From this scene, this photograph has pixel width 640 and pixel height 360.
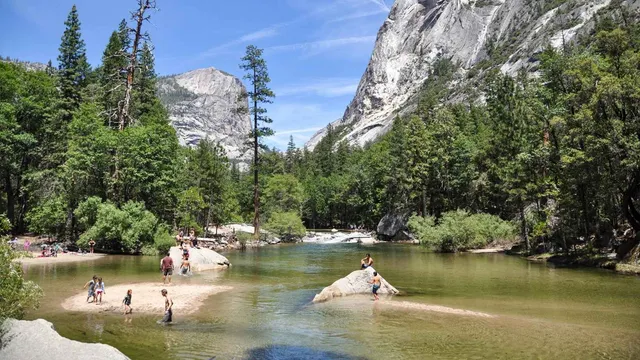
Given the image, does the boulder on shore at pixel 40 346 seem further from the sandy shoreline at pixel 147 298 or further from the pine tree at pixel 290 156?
the pine tree at pixel 290 156

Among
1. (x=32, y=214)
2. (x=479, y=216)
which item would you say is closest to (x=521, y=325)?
(x=479, y=216)

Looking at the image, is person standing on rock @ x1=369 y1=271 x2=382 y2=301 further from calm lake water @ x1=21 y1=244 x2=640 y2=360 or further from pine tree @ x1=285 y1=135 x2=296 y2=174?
pine tree @ x1=285 y1=135 x2=296 y2=174

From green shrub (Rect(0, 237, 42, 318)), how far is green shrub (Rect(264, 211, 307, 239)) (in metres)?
56.4

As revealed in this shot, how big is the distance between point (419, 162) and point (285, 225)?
24355 mm

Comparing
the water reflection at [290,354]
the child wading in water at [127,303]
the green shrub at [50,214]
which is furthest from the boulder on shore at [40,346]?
the green shrub at [50,214]

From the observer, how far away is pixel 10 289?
10.4 m

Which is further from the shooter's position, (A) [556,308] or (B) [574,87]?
(B) [574,87]

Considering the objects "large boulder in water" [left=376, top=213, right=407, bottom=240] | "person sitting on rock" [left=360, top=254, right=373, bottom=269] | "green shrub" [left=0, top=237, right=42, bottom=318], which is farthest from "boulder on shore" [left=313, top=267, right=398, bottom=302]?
"large boulder in water" [left=376, top=213, right=407, bottom=240]

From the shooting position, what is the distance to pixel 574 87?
36.1m

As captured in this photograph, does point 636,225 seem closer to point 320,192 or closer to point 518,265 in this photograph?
point 518,265

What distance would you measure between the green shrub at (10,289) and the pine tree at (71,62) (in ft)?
157

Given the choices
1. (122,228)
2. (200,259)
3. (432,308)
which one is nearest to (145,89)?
(122,228)

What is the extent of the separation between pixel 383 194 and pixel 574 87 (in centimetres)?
5310

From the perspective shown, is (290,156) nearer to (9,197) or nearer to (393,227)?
(393,227)
